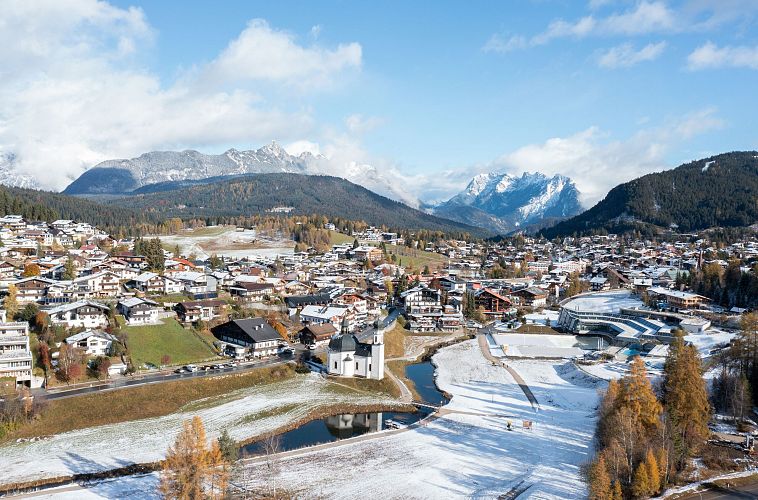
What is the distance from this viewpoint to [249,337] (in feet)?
127

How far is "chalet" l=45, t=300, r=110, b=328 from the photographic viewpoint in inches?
1491

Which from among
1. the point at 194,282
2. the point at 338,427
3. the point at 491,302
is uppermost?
the point at 194,282

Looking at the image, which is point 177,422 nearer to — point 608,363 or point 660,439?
point 660,439

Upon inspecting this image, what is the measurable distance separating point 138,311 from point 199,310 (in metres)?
4.72

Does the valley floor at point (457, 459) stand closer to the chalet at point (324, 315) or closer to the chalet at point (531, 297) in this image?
the chalet at point (324, 315)

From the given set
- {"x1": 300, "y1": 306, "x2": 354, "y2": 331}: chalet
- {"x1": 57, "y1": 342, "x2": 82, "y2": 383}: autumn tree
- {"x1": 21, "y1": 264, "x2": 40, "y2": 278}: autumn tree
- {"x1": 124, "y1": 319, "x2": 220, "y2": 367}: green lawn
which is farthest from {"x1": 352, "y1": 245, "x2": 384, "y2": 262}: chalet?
{"x1": 57, "y1": 342, "x2": 82, "y2": 383}: autumn tree

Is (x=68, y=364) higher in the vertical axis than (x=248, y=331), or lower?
lower

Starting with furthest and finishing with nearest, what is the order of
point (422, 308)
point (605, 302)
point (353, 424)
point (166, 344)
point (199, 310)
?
1. point (605, 302)
2. point (422, 308)
3. point (199, 310)
4. point (166, 344)
5. point (353, 424)

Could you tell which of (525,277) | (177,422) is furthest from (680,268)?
(177,422)

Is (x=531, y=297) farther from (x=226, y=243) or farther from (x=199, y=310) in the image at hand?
(x=226, y=243)

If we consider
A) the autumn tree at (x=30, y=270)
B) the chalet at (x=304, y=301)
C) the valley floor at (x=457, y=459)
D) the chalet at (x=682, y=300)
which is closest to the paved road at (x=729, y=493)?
the valley floor at (x=457, y=459)

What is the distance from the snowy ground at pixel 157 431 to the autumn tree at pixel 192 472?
648 centimetres

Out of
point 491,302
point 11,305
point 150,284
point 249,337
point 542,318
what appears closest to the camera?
point 11,305

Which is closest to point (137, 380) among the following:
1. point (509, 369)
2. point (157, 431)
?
point (157, 431)
